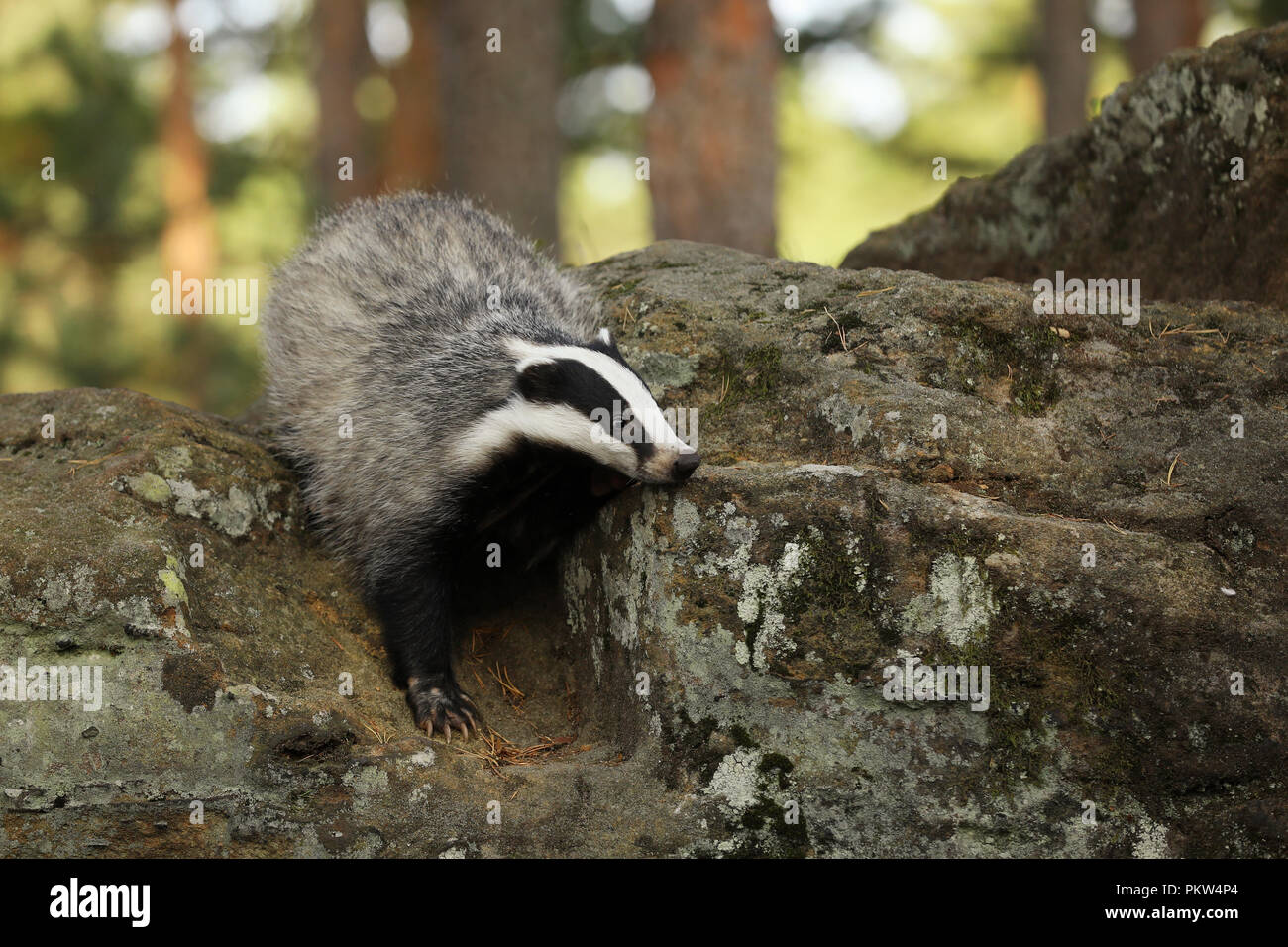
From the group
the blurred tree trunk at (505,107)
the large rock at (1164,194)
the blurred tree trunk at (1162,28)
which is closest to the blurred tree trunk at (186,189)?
the blurred tree trunk at (505,107)

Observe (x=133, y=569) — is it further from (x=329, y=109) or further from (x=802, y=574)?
(x=329, y=109)

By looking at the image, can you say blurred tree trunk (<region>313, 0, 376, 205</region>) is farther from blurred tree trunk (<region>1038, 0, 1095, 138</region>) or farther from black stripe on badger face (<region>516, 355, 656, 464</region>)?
black stripe on badger face (<region>516, 355, 656, 464</region>)

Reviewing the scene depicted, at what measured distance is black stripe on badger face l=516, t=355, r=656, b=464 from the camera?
462cm

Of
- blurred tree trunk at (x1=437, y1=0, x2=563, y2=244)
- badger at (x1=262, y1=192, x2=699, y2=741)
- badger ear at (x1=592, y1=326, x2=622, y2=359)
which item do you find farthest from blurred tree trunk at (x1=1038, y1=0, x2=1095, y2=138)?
badger ear at (x1=592, y1=326, x2=622, y2=359)

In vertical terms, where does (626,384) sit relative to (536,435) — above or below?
above

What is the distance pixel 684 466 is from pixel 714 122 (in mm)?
6724

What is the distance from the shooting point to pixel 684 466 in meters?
4.45

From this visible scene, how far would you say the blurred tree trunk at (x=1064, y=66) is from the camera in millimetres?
15055

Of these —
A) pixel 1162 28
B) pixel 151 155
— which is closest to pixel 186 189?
pixel 151 155

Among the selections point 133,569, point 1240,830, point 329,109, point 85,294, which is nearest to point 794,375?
point 1240,830

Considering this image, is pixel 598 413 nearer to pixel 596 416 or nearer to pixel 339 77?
pixel 596 416

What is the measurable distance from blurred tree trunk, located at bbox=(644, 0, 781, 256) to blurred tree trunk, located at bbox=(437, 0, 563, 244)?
1297 mm

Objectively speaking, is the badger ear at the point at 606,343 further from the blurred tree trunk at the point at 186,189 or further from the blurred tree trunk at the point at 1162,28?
the blurred tree trunk at the point at 186,189

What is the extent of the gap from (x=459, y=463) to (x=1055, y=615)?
98.7 inches
